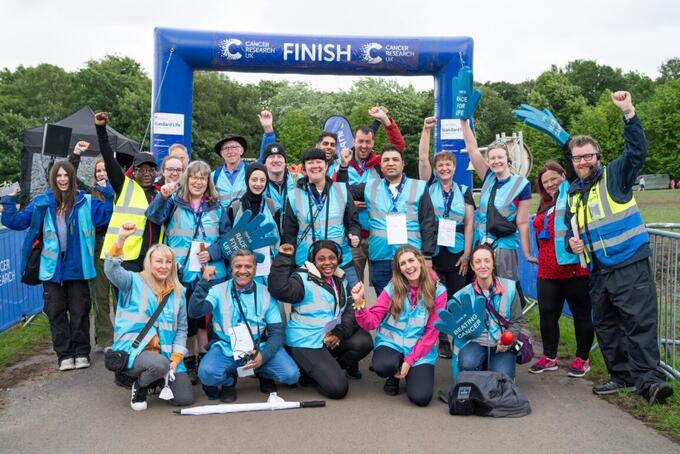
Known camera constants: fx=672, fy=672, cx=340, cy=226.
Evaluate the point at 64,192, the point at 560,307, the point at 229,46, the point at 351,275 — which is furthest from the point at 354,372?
the point at 229,46

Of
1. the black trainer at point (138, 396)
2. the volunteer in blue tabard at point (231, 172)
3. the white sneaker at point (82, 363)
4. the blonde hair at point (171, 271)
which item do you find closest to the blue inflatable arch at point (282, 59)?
the volunteer in blue tabard at point (231, 172)

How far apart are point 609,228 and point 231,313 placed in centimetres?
294

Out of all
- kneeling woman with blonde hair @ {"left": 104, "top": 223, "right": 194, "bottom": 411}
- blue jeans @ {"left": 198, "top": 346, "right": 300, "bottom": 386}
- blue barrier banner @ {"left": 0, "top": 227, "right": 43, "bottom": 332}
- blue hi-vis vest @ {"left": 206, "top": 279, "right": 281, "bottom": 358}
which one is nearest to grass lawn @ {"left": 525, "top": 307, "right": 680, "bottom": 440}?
blue jeans @ {"left": 198, "top": 346, "right": 300, "bottom": 386}

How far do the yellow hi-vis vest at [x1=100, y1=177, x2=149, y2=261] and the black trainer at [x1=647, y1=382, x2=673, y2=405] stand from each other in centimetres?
416

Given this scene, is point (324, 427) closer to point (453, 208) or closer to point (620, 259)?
point (620, 259)

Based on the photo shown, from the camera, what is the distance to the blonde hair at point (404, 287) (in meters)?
5.23

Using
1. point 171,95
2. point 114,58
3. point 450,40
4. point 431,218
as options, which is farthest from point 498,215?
point 114,58

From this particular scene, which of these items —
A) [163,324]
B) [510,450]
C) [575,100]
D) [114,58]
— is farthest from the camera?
[575,100]

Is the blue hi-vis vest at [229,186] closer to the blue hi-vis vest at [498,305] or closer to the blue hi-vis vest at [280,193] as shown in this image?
the blue hi-vis vest at [280,193]

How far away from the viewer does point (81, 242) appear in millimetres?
6148

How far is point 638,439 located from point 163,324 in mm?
3374

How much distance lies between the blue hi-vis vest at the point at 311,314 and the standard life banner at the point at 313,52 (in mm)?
4916

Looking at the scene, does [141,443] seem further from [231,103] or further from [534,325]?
[231,103]

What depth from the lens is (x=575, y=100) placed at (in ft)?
182
